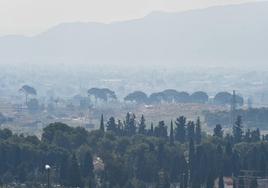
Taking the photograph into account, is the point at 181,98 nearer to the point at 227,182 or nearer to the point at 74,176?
the point at 227,182

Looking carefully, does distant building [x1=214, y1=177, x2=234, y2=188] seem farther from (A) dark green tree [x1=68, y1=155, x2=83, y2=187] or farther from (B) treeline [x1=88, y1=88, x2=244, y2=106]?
(B) treeline [x1=88, y1=88, x2=244, y2=106]

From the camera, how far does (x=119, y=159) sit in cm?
6331

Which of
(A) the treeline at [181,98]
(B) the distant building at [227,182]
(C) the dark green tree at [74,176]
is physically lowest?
(B) the distant building at [227,182]

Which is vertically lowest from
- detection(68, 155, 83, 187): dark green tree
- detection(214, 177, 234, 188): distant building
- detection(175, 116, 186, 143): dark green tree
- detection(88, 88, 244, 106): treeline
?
detection(214, 177, 234, 188): distant building

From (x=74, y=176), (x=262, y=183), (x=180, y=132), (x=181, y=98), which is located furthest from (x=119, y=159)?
(x=181, y=98)

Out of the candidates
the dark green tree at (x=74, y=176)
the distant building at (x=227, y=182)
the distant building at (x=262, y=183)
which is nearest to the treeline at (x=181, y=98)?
the distant building at (x=227, y=182)

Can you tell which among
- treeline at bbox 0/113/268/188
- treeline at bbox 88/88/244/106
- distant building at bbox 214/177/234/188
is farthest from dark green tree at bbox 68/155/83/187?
treeline at bbox 88/88/244/106

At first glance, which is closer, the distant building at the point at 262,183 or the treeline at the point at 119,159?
the treeline at the point at 119,159

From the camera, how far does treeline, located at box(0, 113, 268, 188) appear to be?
6056 centimetres

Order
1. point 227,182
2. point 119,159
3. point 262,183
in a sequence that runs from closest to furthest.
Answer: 1. point 262,183
2. point 119,159
3. point 227,182

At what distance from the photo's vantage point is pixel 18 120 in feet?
407

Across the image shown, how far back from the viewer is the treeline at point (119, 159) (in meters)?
60.6

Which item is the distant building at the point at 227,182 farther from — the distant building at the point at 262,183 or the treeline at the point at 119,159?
the distant building at the point at 262,183

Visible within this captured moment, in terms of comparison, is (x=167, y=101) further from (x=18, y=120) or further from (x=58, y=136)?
(x=58, y=136)
